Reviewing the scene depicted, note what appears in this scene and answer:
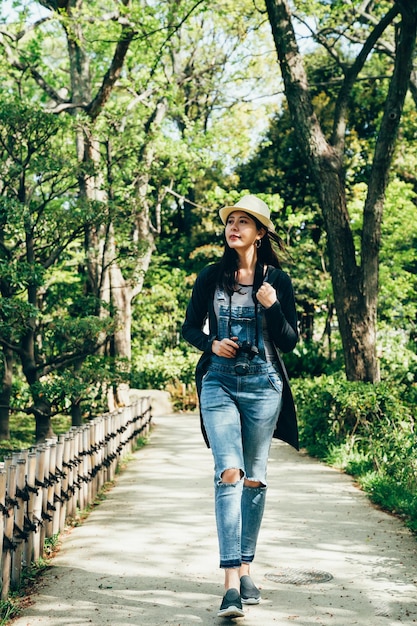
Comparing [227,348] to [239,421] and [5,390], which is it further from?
[5,390]

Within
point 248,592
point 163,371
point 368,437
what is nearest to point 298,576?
point 248,592

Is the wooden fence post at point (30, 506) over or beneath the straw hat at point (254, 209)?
beneath

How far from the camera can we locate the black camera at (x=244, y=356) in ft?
13.7

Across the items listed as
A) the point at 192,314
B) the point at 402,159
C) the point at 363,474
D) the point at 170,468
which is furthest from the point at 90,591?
the point at 402,159

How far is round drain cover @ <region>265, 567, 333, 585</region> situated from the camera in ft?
16.0

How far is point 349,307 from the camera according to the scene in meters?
11.0

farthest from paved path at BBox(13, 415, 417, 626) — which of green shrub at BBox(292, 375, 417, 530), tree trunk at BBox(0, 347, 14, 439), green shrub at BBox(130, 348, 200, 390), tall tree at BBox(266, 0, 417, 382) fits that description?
green shrub at BBox(130, 348, 200, 390)

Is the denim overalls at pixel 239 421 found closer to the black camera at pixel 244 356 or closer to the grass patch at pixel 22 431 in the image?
the black camera at pixel 244 356

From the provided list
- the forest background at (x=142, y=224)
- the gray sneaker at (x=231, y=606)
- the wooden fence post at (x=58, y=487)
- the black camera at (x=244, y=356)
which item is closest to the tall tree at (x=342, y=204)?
the forest background at (x=142, y=224)

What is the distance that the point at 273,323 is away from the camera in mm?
4266

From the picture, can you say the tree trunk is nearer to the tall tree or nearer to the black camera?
the tall tree

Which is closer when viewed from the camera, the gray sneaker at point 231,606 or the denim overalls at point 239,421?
the gray sneaker at point 231,606

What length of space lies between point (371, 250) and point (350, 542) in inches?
220

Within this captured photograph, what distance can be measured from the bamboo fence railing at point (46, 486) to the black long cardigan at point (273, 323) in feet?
4.08
